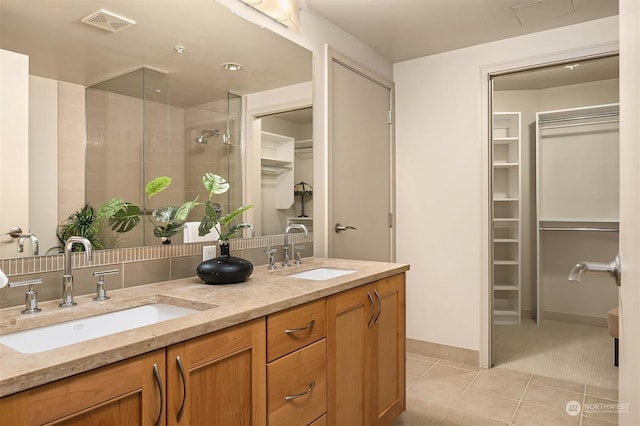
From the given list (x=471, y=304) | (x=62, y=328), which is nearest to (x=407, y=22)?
(x=471, y=304)

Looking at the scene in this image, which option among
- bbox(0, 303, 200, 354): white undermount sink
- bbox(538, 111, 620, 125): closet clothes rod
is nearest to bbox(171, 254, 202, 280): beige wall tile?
bbox(0, 303, 200, 354): white undermount sink

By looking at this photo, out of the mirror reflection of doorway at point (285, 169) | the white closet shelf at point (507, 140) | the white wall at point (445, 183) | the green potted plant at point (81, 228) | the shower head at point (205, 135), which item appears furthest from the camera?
the white closet shelf at point (507, 140)

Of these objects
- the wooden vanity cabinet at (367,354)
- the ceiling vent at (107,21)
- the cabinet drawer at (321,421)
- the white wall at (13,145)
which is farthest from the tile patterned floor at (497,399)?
the ceiling vent at (107,21)

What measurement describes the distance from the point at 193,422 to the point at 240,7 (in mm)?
1832

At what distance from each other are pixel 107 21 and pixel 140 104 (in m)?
0.31

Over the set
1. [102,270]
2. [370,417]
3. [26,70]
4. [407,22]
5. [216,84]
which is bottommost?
[370,417]

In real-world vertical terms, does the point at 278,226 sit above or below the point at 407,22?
below

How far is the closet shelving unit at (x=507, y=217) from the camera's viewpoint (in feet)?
13.4

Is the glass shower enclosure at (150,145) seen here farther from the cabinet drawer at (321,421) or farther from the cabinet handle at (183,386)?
the cabinet drawer at (321,421)

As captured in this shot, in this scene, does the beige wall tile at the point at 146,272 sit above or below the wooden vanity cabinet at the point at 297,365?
above

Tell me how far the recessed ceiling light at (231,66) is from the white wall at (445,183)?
1.70 meters

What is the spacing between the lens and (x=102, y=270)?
1.51 m

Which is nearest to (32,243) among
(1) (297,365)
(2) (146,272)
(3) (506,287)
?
(2) (146,272)

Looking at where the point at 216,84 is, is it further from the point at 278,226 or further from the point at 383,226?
the point at 383,226
